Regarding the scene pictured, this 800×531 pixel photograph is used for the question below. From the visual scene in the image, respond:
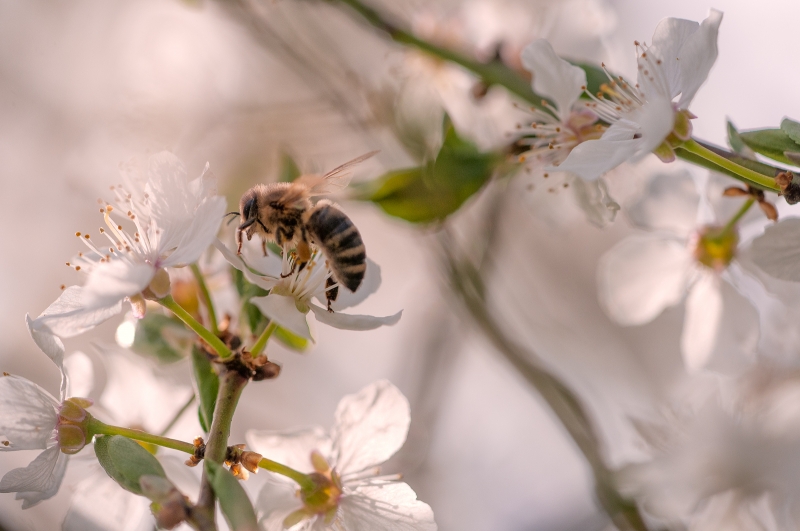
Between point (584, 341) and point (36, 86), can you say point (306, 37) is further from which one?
point (584, 341)

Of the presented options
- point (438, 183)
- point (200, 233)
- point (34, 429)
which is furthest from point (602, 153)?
point (34, 429)

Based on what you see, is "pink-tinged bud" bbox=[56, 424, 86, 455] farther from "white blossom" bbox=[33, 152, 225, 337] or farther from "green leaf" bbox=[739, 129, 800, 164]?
"green leaf" bbox=[739, 129, 800, 164]

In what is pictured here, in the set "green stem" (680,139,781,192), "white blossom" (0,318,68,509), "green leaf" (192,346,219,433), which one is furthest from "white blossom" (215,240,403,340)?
"green stem" (680,139,781,192)

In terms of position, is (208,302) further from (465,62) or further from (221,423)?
(465,62)

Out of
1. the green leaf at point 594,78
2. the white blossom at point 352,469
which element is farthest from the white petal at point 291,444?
the green leaf at point 594,78

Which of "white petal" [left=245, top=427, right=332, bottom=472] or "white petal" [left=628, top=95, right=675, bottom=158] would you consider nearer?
"white petal" [left=628, top=95, right=675, bottom=158]

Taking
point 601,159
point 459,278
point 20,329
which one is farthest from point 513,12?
point 20,329
